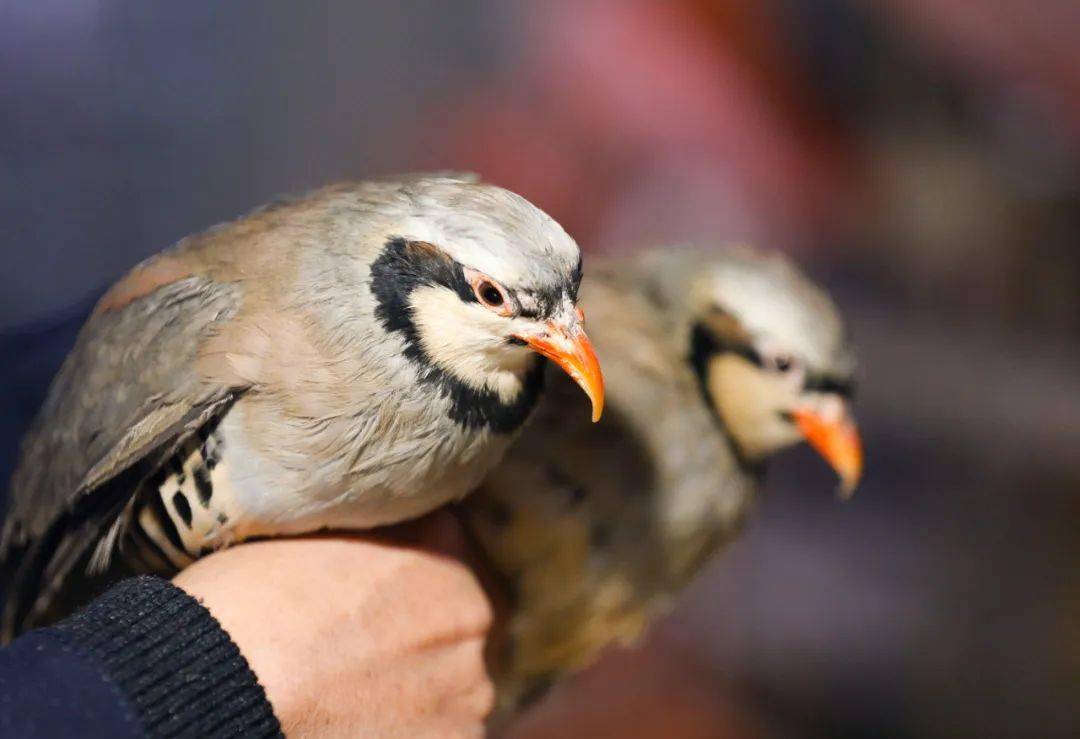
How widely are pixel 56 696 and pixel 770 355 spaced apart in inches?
31.9

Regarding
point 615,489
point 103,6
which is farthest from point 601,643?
point 103,6

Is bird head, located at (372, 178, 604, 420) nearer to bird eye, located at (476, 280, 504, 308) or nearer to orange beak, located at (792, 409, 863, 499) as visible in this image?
bird eye, located at (476, 280, 504, 308)

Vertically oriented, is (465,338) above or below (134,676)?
Answer: above

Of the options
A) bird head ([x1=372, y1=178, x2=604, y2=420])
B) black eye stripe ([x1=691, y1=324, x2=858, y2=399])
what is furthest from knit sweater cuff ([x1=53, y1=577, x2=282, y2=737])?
black eye stripe ([x1=691, y1=324, x2=858, y2=399])

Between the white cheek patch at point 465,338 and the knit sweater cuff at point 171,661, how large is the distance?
0.90 ft

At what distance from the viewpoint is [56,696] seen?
0.74m

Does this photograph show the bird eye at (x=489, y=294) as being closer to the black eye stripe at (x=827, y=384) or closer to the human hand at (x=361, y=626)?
the human hand at (x=361, y=626)

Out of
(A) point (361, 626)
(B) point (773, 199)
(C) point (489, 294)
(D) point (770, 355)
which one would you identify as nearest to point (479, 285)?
(C) point (489, 294)

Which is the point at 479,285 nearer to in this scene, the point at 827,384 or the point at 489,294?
the point at 489,294

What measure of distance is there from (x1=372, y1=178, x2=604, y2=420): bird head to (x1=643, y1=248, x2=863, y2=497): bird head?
15.9 inches

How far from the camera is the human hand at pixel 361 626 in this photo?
89 centimetres

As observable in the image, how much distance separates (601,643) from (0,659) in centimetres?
71

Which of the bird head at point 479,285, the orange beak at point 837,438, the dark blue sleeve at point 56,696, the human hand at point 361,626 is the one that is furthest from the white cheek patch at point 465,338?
the orange beak at point 837,438

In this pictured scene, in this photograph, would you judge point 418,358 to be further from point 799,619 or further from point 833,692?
point 833,692
